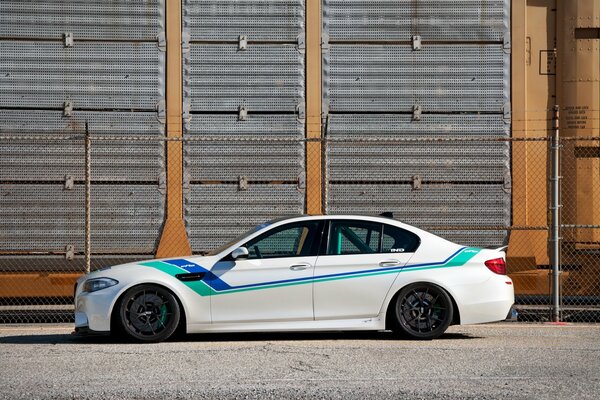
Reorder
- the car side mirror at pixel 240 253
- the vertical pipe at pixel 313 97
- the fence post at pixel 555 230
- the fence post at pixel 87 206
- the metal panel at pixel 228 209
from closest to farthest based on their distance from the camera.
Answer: the car side mirror at pixel 240 253 < the fence post at pixel 555 230 < the fence post at pixel 87 206 < the metal panel at pixel 228 209 < the vertical pipe at pixel 313 97

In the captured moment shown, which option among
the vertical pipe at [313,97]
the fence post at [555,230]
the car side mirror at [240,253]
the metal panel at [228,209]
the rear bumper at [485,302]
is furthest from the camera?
the vertical pipe at [313,97]

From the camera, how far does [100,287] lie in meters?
10.6

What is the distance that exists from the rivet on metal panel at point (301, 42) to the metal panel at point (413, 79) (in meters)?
0.32

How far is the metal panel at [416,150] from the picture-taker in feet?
44.6

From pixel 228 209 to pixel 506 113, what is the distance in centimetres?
361

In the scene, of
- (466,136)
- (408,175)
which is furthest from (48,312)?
(466,136)

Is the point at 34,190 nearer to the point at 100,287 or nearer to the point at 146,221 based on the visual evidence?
the point at 146,221

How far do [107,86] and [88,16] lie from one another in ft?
2.93

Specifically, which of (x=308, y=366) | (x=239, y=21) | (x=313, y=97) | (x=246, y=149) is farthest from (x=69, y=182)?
(x=308, y=366)

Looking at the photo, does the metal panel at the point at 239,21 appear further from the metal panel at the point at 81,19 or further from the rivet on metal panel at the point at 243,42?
the metal panel at the point at 81,19

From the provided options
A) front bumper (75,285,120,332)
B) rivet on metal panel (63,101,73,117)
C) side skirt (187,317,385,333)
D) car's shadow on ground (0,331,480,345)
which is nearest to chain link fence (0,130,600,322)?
rivet on metal panel (63,101,73,117)

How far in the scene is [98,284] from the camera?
10.6 meters

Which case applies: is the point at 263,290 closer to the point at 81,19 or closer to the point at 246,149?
the point at 246,149

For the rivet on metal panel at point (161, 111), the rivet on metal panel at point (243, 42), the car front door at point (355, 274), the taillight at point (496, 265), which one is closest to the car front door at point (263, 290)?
the car front door at point (355, 274)
